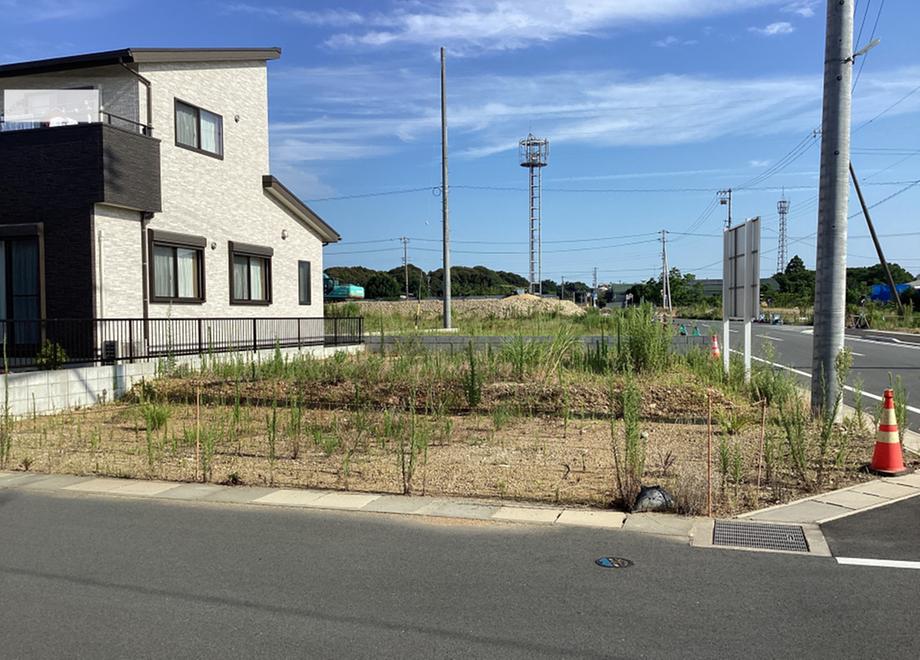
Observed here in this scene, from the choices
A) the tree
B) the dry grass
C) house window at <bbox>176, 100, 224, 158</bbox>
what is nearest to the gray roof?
house window at <bbox>176, 100, 224, 158</bbox>

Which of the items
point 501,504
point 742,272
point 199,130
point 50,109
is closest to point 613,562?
point 501,504

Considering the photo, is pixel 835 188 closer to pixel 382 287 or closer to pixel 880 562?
pixel 880 562

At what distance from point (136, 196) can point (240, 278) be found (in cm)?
501

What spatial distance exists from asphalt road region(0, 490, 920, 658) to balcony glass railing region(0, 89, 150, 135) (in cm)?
1241

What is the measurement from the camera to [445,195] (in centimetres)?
3225

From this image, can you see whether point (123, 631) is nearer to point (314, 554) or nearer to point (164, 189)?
point (314, 554)

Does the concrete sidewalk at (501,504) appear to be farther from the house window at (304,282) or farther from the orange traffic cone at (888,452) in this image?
the house window at (304,282)

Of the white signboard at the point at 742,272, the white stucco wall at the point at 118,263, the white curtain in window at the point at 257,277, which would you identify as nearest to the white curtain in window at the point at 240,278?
the white curtain in window at the point at 257,277

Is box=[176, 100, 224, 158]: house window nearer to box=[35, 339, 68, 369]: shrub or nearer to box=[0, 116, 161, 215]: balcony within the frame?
box=[0, 116, 161, 215]: balcony

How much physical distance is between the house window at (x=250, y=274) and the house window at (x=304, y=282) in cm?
177

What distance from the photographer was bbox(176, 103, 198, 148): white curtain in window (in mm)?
18016

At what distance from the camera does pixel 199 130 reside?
18703mm

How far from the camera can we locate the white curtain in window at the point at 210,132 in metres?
18.9

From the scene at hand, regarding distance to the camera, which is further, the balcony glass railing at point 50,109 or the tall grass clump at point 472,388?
the balcony glass railing at point 50,109
